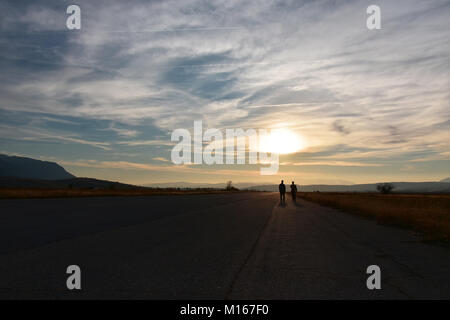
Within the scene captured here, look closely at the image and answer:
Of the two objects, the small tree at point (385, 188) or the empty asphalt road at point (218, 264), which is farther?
the small tree at point (385, 188)

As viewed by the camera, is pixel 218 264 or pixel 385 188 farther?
pixel 385 188

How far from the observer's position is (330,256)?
841cm

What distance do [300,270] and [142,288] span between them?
2875 millimetres

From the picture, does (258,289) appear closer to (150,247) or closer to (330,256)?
(330,256)

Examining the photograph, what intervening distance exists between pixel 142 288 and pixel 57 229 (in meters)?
8.69

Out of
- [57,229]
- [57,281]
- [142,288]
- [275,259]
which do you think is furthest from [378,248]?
[57,229]

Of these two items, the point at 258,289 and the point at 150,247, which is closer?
the point at 258,289

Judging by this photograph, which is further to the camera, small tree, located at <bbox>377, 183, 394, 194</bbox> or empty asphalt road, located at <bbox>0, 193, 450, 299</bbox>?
small tree, located at <bbox>377, 183, 394, 194</bbox>

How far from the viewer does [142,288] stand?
221 inches
